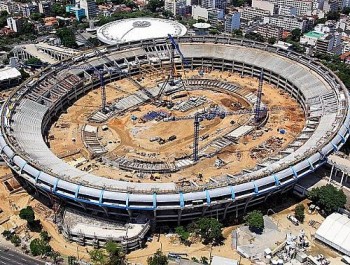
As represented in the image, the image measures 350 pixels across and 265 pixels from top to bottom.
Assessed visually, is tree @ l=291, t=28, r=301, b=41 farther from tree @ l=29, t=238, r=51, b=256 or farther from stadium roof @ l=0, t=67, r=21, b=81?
tree @ l=29, t=238, r=51, b=256

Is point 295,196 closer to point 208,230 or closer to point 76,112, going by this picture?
point 208,230

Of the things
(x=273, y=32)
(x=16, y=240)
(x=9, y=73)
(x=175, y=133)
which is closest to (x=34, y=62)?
(x=9, y=73)

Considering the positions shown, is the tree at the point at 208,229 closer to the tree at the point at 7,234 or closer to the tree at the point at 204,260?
the tree at the point at 204,260

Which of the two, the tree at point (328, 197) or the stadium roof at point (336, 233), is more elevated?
the tree at point (328, 197)

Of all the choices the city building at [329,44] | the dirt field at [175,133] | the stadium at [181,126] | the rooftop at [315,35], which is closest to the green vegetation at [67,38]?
the stadium at [181,126]

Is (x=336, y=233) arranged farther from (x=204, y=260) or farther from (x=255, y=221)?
(x=204, y=260)

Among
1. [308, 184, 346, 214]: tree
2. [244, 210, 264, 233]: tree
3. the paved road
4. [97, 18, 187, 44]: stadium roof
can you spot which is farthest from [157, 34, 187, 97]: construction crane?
the paved road
